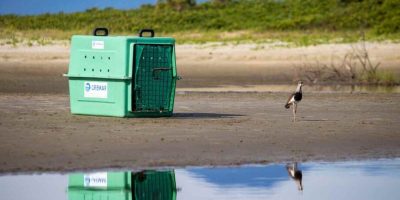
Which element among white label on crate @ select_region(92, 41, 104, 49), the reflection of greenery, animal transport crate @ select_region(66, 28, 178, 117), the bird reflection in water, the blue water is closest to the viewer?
the blue water

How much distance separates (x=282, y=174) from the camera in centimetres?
1270

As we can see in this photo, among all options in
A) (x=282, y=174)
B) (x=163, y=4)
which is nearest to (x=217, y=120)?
(x=282, y=174)

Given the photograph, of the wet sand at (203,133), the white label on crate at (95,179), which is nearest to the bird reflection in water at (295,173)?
the wet sand at (203,133)

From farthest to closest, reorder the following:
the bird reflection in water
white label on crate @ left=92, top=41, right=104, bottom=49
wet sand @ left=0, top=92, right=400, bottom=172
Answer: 1. white label on crate @ left=92, top=41, right=104, bottom=49
2. wet sand @ left=0, top=92, right=400, bottom=172
3. the bird reflection in water

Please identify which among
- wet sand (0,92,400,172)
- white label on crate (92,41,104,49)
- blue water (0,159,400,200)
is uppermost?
white label on crate (92,41,104,49)

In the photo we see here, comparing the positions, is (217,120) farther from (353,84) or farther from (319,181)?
(353,84)

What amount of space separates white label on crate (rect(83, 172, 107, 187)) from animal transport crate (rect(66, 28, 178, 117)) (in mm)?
4443

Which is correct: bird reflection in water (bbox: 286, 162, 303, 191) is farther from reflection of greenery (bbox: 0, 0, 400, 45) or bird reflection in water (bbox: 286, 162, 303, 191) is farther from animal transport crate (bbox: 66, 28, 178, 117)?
reflection of greenery (bbox: 0, 0, 400, 45)

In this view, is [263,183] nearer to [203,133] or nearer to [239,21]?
[203,133]

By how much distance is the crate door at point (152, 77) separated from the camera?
54.6ft

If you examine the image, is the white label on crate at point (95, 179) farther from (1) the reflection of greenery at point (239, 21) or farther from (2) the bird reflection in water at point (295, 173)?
(1) the reflection of greenery at point (239, 21)

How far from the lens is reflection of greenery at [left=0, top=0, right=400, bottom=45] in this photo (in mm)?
47500

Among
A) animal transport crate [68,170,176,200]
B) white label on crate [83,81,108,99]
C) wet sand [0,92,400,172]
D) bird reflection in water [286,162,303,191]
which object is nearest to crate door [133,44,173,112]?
wet sand [0,92,400,172]

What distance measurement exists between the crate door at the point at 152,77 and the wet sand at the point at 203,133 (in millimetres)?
290
